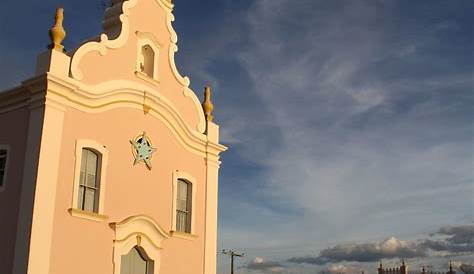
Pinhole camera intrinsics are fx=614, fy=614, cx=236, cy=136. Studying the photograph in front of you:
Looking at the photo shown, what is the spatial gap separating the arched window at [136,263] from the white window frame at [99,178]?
74.5 inches

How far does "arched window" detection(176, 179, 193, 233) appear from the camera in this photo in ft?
74.0

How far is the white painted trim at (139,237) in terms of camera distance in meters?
19.2

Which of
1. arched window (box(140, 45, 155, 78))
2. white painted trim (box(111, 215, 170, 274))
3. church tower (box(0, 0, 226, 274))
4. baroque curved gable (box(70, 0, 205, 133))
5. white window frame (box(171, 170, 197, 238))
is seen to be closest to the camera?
church tower (box(0, 0, 226, 274))

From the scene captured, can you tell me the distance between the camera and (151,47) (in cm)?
2239

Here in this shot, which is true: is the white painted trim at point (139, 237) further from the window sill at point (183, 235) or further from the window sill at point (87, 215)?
the window sill at point (87, 215)

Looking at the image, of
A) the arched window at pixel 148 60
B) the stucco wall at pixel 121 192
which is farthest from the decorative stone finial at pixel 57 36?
the arched window at pixel 148 60

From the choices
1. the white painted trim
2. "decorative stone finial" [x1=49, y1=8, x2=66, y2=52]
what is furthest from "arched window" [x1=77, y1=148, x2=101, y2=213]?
"decorative stone finial" [x1=49, y1=8, x2=66, y2=52]

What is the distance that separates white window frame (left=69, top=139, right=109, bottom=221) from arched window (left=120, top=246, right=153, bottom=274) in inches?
74.5

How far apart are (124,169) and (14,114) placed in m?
3.79

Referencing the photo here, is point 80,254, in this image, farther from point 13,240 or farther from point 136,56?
point 136,56

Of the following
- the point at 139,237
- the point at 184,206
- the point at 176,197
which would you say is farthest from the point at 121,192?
the point at 184,206

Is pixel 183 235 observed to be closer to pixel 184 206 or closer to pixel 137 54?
pixel 184 206

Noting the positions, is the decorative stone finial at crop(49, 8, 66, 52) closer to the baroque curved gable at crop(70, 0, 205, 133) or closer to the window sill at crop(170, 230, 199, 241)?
the baroque curved gable at crop(70, 0, 205, 133)

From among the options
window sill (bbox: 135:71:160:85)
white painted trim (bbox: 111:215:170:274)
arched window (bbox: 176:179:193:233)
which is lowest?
white painted trim (bbox: 111:215:170:274)
